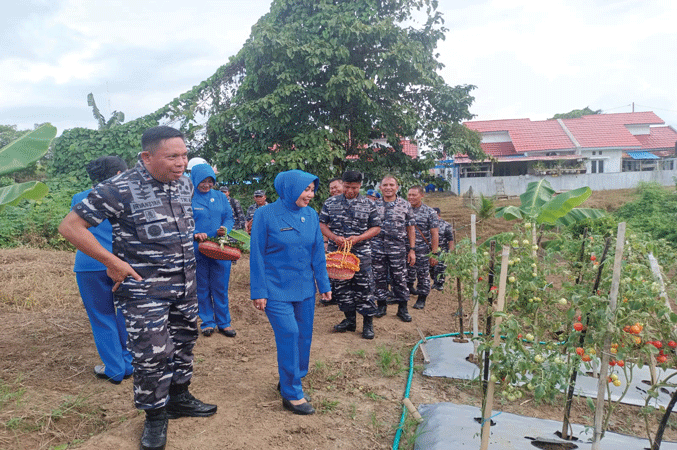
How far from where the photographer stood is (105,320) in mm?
3773

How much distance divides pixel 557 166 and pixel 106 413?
84.5 ft

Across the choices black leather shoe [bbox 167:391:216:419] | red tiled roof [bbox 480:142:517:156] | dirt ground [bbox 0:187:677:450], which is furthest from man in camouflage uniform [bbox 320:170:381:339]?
red tiled roof [bbox 480:142:517:156]

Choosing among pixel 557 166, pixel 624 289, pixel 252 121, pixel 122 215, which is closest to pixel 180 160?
pixel 122 215

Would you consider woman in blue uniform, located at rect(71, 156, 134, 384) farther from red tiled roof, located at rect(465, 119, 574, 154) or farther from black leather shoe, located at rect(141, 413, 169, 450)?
red tiled roof, located at rect(465, 119, 574, 154)

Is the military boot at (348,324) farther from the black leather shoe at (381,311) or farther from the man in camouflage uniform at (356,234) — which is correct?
the black leather shoe at (381,311)

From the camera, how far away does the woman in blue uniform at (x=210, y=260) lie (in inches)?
204

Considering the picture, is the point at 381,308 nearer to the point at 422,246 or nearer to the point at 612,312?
the point at 422,246

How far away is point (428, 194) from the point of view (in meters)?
26.0

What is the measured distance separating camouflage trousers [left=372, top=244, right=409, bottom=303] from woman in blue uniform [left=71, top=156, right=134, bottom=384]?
3.36 metres

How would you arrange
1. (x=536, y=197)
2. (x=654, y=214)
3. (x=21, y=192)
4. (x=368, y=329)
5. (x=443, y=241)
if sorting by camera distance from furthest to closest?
(x=654, y=214) → (x=443, y=241) → (x=368, y=329) → (x=536, y=197) → (x=21, y=192)

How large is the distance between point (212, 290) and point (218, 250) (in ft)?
2.89

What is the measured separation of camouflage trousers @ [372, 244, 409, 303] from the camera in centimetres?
626

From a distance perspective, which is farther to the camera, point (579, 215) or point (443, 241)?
point (443, 241)

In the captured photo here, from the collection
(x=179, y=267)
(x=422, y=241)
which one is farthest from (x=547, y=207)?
(x=422, y=241)
